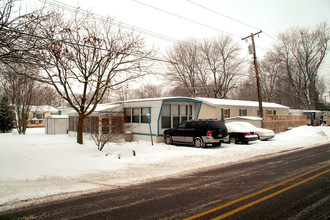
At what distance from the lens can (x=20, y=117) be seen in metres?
27.6

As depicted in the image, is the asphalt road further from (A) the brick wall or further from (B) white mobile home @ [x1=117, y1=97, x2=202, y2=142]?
(A) the brick wall

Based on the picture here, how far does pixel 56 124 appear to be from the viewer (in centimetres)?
2823

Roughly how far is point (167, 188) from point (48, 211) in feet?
9.69

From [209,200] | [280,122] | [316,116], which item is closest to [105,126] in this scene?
[209,200]

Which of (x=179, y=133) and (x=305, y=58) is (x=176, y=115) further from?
(x=305, y=58)

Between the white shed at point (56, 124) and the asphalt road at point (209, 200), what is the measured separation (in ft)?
80.6

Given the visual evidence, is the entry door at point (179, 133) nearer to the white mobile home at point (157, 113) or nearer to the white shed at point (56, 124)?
the white mobile home at point (157, 113)

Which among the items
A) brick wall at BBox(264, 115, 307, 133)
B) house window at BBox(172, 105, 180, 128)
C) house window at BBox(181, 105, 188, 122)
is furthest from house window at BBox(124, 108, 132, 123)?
brick wall at BBox(264, 115, 307, 133)

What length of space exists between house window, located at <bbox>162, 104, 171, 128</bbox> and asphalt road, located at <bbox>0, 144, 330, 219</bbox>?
34.2ft

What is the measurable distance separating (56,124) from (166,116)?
54.8 ft

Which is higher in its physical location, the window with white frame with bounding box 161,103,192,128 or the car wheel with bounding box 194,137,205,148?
the window with white frame with bounding box 161,103,192,128

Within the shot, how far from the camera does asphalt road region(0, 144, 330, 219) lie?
176 inches

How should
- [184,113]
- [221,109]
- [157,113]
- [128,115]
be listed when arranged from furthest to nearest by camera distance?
[221,109] < [128,115] < [184,113] < [157,113]

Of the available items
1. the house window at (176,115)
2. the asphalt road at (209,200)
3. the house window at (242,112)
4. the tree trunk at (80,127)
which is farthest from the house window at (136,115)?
the house window at (242,112)
